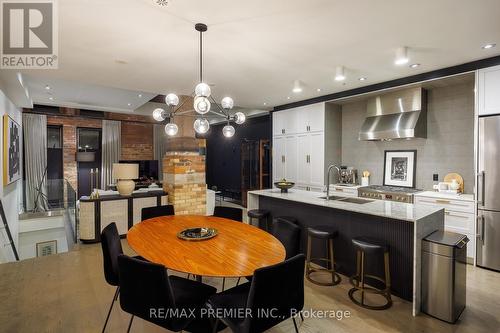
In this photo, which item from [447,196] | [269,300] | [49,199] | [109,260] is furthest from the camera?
[49,199]

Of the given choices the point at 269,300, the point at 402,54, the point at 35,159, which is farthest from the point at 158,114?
the point at 35,159

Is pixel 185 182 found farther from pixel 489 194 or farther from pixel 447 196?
pixel 489 194

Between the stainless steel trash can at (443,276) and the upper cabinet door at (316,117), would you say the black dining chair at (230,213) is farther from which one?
the upper cabinet door at (316,117)

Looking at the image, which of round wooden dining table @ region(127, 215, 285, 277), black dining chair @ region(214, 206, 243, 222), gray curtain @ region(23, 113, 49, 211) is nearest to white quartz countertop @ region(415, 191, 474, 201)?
black dining chair @ region(214, 206, 243, 222)

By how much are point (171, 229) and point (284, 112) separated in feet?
14.8

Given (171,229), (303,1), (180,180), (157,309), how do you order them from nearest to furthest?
1. (157,309)
2. (303,1)
3. (171,229)
4. (180,180)

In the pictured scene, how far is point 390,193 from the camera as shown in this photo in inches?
168

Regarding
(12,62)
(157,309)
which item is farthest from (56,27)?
(157,309)

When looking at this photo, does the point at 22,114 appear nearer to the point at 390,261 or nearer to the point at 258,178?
the point at 258,178

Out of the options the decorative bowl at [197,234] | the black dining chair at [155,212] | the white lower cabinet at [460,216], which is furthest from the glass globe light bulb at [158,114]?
the white lower cabinet at [460,216]

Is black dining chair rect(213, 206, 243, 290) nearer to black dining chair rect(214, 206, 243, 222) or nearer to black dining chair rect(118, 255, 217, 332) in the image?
black dining chair rect(214, 206, 243, 222)

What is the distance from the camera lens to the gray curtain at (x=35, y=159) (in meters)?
7.04

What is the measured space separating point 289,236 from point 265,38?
2053 millimetres

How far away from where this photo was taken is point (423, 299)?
2.41 metres
